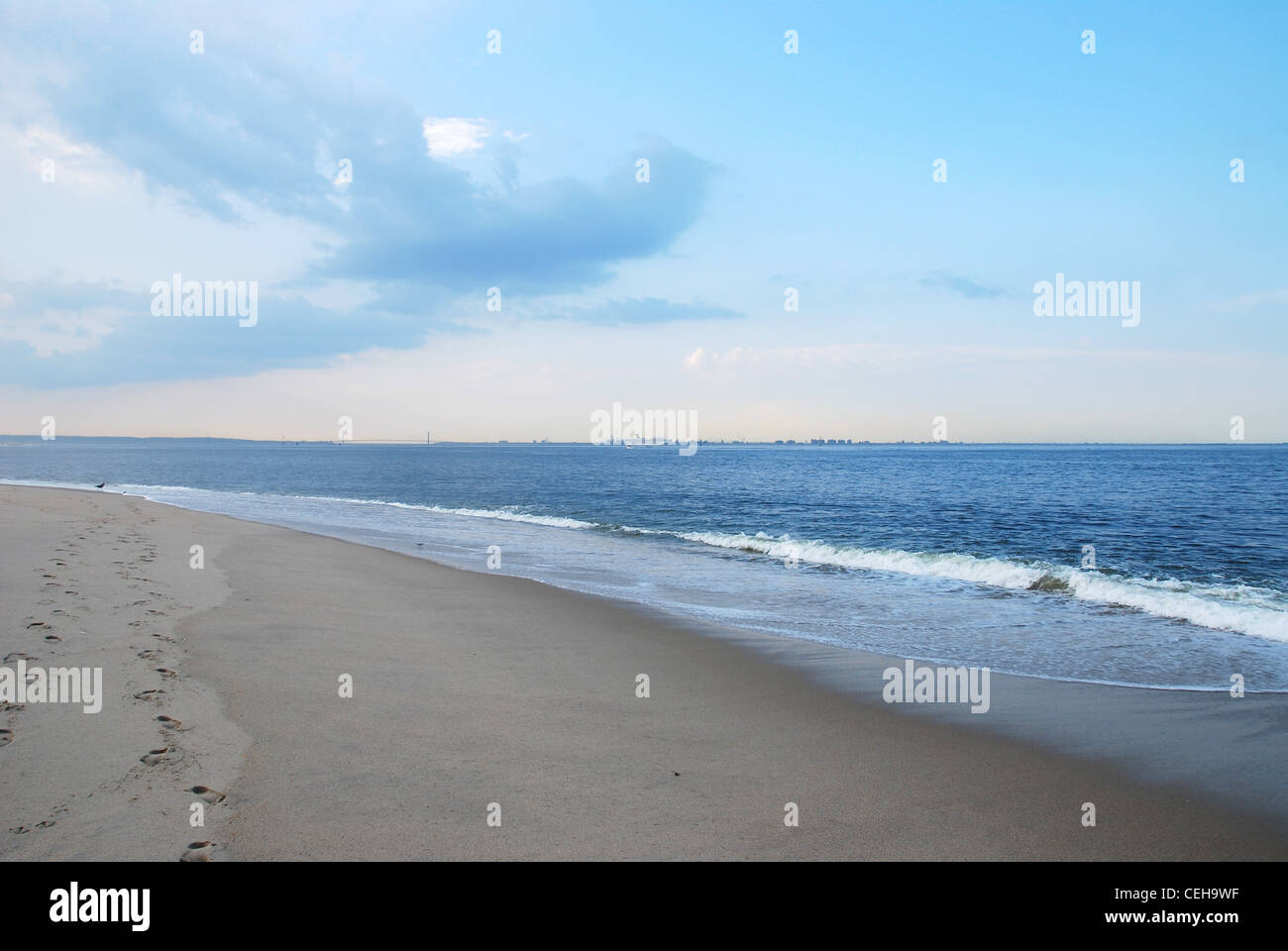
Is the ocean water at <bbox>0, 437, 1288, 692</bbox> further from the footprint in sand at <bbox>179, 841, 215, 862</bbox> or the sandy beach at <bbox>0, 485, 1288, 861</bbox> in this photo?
the footprint in sand at <bbox>179, 841, 215, 862</bbox>

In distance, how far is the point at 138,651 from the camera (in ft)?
28.0

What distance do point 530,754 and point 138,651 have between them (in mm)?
5658

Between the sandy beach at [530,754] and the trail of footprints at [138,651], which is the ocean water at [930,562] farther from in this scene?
the trail of footprints at [138,651]

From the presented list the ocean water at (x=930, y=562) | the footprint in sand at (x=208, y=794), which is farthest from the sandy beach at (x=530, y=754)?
the ocean water at (x=930, y=562)

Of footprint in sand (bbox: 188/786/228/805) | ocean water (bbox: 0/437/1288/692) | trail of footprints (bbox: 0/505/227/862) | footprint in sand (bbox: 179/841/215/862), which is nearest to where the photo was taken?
footprint in sand (bbox: 179/841/215/862)

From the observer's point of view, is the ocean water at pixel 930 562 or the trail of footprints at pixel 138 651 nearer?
the trail of footprints at pixel 138 651

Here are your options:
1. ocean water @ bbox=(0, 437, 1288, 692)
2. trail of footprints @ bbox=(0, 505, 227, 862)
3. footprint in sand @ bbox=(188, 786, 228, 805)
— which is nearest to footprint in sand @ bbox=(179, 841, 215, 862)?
trail of footprints @ bbox=(0, 505, 227, 862)

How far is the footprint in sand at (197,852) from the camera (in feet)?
14.2

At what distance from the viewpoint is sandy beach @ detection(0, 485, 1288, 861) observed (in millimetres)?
4848

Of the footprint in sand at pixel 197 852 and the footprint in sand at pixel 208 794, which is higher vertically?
the footprint in sand at pixel 208 794

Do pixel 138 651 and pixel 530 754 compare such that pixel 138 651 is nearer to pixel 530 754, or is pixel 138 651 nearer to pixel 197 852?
pixel 197 852
